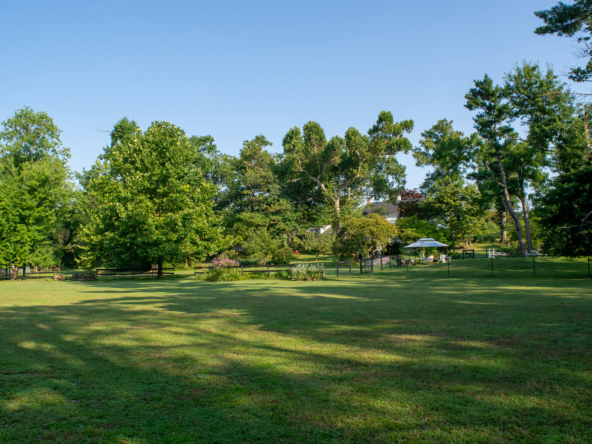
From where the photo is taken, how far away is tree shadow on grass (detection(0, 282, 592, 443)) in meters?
3.70

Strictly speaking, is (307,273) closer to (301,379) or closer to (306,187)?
(301,379)

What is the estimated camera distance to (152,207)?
1171 inches

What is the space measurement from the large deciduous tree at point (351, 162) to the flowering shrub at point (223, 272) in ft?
94.6

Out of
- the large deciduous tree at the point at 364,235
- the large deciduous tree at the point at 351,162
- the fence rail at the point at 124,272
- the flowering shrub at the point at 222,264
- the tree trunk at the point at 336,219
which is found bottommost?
the fence rail at the point at 124,272

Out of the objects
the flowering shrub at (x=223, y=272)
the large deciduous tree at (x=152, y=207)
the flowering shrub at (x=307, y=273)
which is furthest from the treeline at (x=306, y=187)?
the flowering shrub at (x=307, y=273)

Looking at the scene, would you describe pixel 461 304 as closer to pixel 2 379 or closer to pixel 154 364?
pixel 154 364

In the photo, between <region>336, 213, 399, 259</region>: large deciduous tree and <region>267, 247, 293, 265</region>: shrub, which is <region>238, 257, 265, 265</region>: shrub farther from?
<region>336, 213, 399, 259</region>: large deciduous tree

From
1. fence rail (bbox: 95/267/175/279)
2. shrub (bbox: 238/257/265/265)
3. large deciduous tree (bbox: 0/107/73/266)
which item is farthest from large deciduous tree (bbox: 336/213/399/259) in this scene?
large deciduous tree (bbox: 0/107/73/266)

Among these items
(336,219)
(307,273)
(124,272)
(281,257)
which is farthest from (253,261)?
(307,273)

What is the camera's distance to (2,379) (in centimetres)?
517

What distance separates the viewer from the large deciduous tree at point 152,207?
94.5 feet

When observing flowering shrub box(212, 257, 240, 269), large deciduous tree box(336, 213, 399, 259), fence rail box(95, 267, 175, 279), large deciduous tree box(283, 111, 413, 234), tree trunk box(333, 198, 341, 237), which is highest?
large deciduous tree box(283, 111, 413, 234)

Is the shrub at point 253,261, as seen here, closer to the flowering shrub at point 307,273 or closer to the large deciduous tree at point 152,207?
the large deciduous tree at point 152,207

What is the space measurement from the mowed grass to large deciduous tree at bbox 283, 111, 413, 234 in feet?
151
